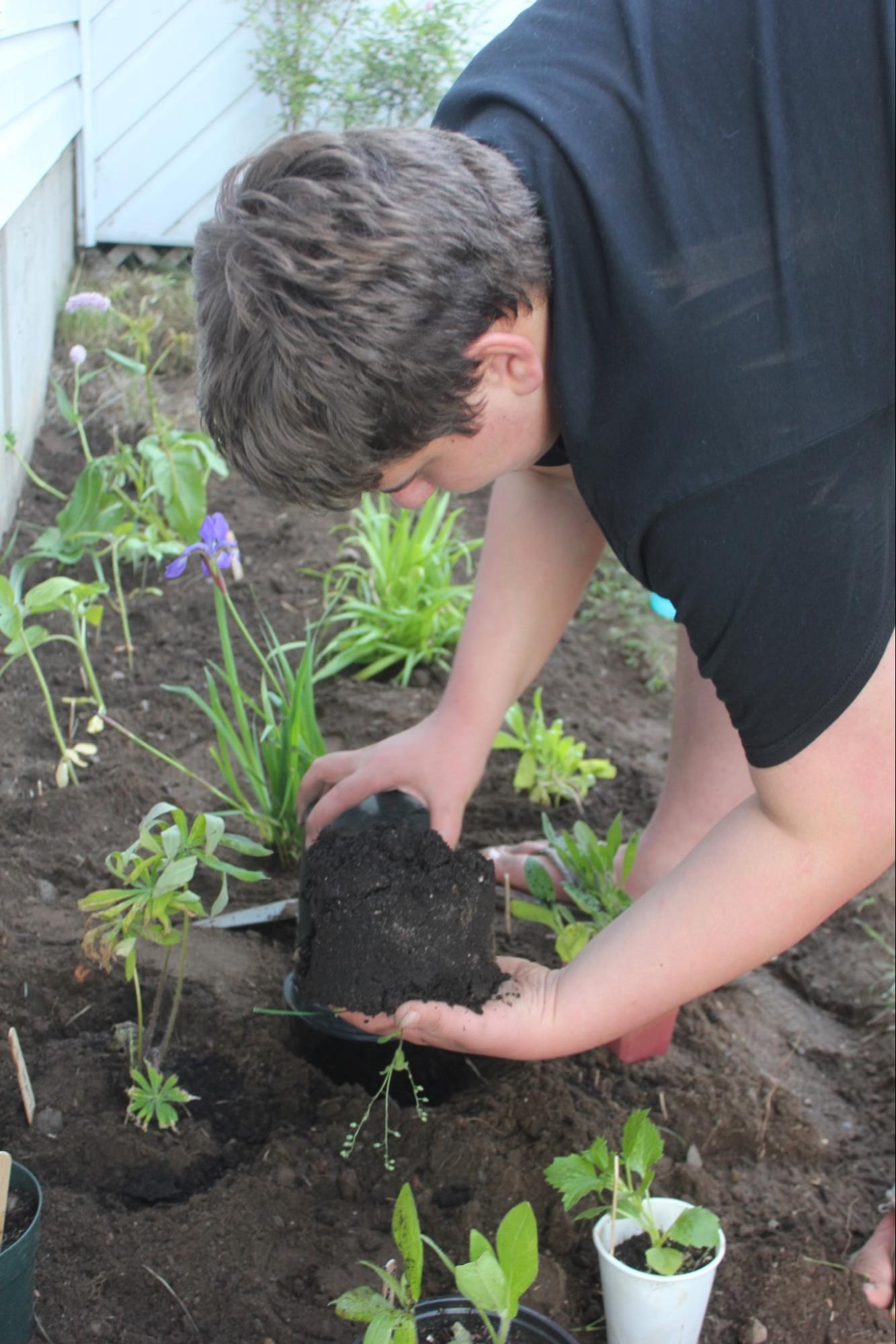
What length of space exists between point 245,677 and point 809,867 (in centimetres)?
166

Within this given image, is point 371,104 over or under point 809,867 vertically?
over

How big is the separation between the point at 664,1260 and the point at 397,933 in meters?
0.47

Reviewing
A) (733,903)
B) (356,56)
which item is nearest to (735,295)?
(733,903)

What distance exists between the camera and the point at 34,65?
2.65m

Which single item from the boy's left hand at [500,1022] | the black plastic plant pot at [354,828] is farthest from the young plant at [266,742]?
the boy's left hand at [500,1022]

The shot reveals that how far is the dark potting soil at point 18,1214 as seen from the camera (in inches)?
48.1

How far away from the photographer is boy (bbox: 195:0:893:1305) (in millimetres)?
1109

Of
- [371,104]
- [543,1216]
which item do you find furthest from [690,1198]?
[371,104]

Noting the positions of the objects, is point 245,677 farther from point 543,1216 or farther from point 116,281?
point 116,281

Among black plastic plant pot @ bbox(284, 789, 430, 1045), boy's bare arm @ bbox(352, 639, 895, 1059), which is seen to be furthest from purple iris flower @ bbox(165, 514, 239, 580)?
boy's bare arm @ bbox(352, 639, 895, 1059)

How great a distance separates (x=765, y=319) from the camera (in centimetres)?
116

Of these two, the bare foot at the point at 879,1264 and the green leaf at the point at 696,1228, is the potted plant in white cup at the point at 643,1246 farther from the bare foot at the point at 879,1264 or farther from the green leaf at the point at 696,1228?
the bare foot at the point at 879,1264

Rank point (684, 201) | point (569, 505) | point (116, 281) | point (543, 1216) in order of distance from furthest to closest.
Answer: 1. point (116, 281)
2. point (569, 505)
3. point (543, 1216)
4. point (684, 201)

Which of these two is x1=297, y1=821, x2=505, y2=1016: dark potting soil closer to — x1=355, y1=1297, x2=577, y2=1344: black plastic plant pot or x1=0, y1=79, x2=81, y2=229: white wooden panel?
x1=355, y1=1297, x2=577, y2=1344: black plastic plant pot
